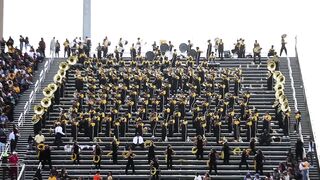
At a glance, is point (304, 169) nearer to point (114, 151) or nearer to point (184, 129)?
point (184, 129)

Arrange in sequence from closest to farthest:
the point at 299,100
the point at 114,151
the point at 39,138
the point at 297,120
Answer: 1. the point at 114,151
2. the point at 39,138
3. the point at 297,120
4. the point at 299,100

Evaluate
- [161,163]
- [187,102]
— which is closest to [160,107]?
[187,102]

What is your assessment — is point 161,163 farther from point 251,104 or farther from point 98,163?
point 251,104

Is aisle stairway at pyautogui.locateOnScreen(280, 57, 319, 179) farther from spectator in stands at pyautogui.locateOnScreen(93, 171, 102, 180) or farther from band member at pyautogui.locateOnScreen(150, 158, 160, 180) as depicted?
spectator in stands at pyautogui.locateOnScreen(93, 171, 102, 180)

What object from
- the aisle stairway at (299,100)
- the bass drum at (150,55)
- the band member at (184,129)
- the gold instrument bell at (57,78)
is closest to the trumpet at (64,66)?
the gold instrument bell at (57,78)

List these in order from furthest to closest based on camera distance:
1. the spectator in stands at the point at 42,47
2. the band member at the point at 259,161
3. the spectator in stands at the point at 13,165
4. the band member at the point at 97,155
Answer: the spectator in stands at the point at 42,47, the band member at the point at 97,155, the band member at the point at 259,161, the spectator in stands at the point at 13,165

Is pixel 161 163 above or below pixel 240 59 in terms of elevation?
below

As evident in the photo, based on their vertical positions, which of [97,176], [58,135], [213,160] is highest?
[58,135]

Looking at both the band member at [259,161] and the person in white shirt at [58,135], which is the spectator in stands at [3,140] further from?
the band member at [259,161]

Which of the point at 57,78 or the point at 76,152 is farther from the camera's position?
the point at 57,78

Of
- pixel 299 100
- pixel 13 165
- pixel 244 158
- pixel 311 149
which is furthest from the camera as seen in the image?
pixel 299 100

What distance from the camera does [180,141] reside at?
58.3 meters

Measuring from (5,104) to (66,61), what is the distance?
7.52 meters

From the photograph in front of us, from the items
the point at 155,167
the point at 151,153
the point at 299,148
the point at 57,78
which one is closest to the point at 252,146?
the point at 299,148
